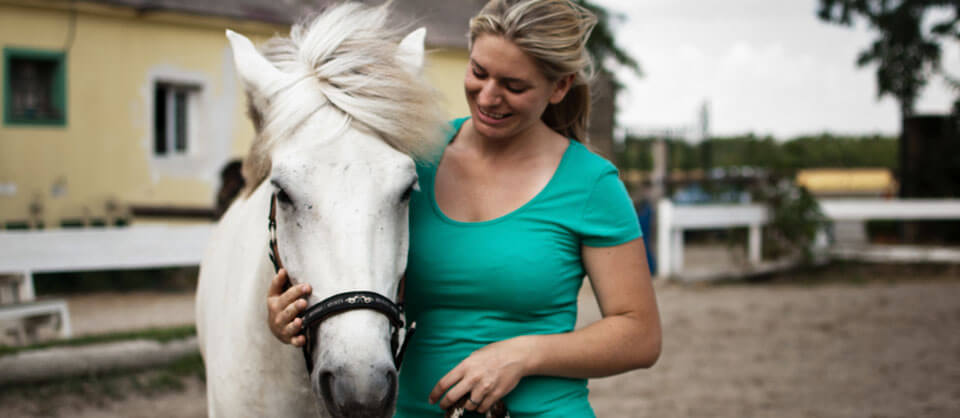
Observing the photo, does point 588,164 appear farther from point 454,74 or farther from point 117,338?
point 454,74

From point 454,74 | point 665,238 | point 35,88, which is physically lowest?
point 665,238

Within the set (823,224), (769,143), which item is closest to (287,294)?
(823,224)

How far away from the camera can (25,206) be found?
881cm

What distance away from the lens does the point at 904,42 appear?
1395cm

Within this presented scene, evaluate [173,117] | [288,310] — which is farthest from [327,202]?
[173,117]

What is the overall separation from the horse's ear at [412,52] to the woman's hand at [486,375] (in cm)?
71

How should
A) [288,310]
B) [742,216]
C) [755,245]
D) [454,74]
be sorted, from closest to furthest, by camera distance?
[288,310]
[742,216]
[755,245]
[454,74]

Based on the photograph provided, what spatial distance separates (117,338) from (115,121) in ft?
18.0

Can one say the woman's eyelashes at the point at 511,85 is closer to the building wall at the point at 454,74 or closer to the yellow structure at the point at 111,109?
the yellow structure at the point at 111,109

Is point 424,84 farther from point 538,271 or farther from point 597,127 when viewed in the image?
point 597,127

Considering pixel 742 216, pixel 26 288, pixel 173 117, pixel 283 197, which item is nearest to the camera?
pixel 283 197

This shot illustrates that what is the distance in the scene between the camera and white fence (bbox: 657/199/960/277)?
30.7 ft

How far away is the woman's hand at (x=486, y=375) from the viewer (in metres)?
1.44

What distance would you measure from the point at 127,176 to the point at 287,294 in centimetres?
928
